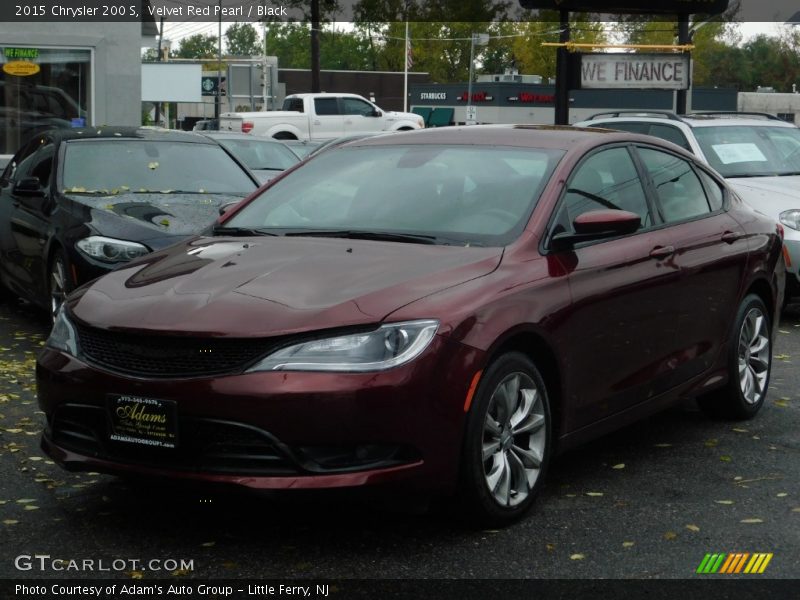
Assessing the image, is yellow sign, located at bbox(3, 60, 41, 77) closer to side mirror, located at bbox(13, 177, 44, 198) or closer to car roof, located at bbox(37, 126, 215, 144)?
car roof, located at bbox(37, 126, 215, 144)

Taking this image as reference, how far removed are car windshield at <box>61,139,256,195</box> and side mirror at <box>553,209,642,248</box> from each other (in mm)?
5025

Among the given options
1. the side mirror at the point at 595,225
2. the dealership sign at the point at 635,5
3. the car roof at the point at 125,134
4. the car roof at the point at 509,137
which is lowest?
the side mirror at the point at 595,225

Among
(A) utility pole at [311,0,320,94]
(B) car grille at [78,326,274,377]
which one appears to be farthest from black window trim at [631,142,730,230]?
(A) utility pole at [311,0,320,94]

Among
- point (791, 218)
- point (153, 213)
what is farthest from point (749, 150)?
point (153, 213)

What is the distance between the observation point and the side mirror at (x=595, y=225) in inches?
209

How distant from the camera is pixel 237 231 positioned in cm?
579

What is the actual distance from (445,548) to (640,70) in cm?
1470

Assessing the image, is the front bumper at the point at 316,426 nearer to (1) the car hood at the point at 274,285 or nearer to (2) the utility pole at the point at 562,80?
(1) the car hood at the point at 274,285

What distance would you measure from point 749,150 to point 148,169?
230 inches

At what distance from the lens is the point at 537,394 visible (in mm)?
5023

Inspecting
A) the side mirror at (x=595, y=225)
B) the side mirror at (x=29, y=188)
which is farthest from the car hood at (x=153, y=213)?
the side mirror at (x=595, y=225)

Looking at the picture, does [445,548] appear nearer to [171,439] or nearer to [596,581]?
[596,581]

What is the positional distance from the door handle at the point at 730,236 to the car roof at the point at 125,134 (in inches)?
209

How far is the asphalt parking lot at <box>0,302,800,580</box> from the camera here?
175 inches
